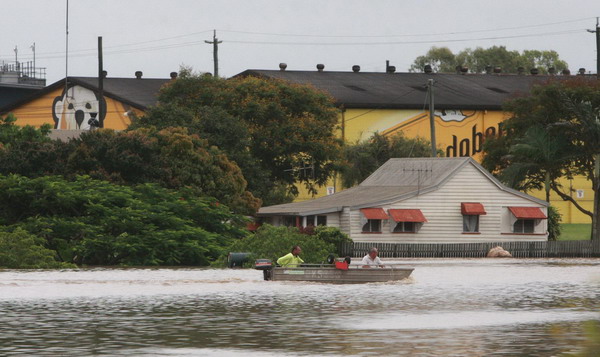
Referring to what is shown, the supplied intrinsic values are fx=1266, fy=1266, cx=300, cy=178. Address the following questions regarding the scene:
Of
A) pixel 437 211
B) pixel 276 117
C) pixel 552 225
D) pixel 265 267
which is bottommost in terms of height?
pixel 265 267

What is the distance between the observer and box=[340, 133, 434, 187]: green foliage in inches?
3974

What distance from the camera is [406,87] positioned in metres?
119

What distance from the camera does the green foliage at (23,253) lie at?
54.8 m

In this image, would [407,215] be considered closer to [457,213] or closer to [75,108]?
[457,213]

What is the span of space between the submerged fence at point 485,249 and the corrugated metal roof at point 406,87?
109 feet

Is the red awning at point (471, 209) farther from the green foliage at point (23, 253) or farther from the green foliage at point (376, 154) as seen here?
the green foliage at point (23, 253)

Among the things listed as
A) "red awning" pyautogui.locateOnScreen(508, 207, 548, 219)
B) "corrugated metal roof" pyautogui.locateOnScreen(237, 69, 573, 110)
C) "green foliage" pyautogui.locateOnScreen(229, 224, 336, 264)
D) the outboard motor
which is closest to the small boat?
the outboard motor

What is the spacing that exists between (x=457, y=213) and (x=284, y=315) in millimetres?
46539

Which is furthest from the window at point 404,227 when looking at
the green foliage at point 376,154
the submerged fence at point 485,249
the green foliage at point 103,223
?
the green foliage at point 376,154

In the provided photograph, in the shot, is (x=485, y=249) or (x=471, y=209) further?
(x=471, y=209)

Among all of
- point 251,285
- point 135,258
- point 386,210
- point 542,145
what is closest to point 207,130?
point 386,210

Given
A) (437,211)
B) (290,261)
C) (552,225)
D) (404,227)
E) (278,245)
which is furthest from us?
(552,225)

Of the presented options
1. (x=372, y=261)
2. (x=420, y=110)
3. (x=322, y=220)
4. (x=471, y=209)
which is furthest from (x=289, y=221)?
(x=420, y=110)

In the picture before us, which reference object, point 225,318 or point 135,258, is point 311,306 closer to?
point 225,318
